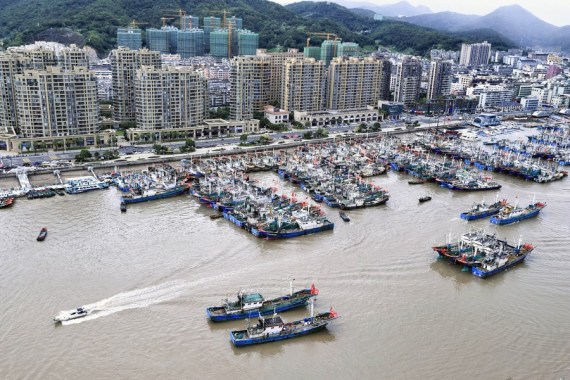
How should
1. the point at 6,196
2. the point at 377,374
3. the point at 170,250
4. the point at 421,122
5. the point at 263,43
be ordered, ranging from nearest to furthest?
the point at 377,374 < the point at 170,250 < the point at 6,196 < the point at 421,122 < the point at 263,43

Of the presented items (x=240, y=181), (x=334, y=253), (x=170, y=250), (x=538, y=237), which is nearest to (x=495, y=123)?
(x=538, y=237)

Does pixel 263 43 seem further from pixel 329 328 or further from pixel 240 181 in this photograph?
pixel 329 328

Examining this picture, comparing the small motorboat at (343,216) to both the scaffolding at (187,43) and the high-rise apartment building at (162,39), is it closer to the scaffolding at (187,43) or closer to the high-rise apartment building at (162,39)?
the scaffolding at (187,43)

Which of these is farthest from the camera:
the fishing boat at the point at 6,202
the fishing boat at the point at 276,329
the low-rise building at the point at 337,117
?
the low-rise building at the point at 337,117

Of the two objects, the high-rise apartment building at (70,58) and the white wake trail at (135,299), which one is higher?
the high-rise apartment building at (70,58)

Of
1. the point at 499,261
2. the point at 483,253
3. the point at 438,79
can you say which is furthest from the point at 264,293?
the point at 438,79

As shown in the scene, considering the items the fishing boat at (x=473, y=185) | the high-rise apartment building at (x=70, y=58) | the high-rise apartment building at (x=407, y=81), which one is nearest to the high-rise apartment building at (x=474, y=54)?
the high-rise apartment building at (x=407, y=81)

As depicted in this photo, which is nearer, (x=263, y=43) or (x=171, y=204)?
(x=171, y=204)
